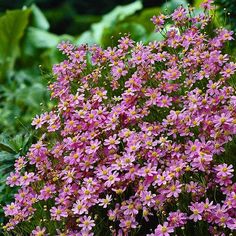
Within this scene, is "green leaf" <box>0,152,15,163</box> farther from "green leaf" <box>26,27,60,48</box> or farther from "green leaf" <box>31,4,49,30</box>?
"green leaf" <box>31,4,49,30</box>

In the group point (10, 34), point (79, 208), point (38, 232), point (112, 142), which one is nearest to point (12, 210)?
point (38, 232)

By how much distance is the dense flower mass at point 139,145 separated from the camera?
1.80 m

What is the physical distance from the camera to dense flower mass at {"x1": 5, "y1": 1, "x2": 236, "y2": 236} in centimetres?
180

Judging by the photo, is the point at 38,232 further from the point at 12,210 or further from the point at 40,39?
the point at 40,39

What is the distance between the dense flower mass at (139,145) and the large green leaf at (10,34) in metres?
3.27

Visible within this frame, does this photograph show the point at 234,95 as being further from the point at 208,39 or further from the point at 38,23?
the point at 38,23

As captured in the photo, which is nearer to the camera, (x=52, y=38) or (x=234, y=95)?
(x=234, y=95)

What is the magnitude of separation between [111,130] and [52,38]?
3.79 m

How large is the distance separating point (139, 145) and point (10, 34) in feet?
12.7


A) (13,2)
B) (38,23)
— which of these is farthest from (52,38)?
(13,2)

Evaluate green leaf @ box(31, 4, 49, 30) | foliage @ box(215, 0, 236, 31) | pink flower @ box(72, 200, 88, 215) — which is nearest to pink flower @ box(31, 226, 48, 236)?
pink flower @ box(72, 200, 88, 215)

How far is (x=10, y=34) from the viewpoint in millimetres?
5520

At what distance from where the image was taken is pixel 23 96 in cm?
454

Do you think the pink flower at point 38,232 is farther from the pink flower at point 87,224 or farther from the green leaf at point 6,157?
the green leaf at point 6,157
